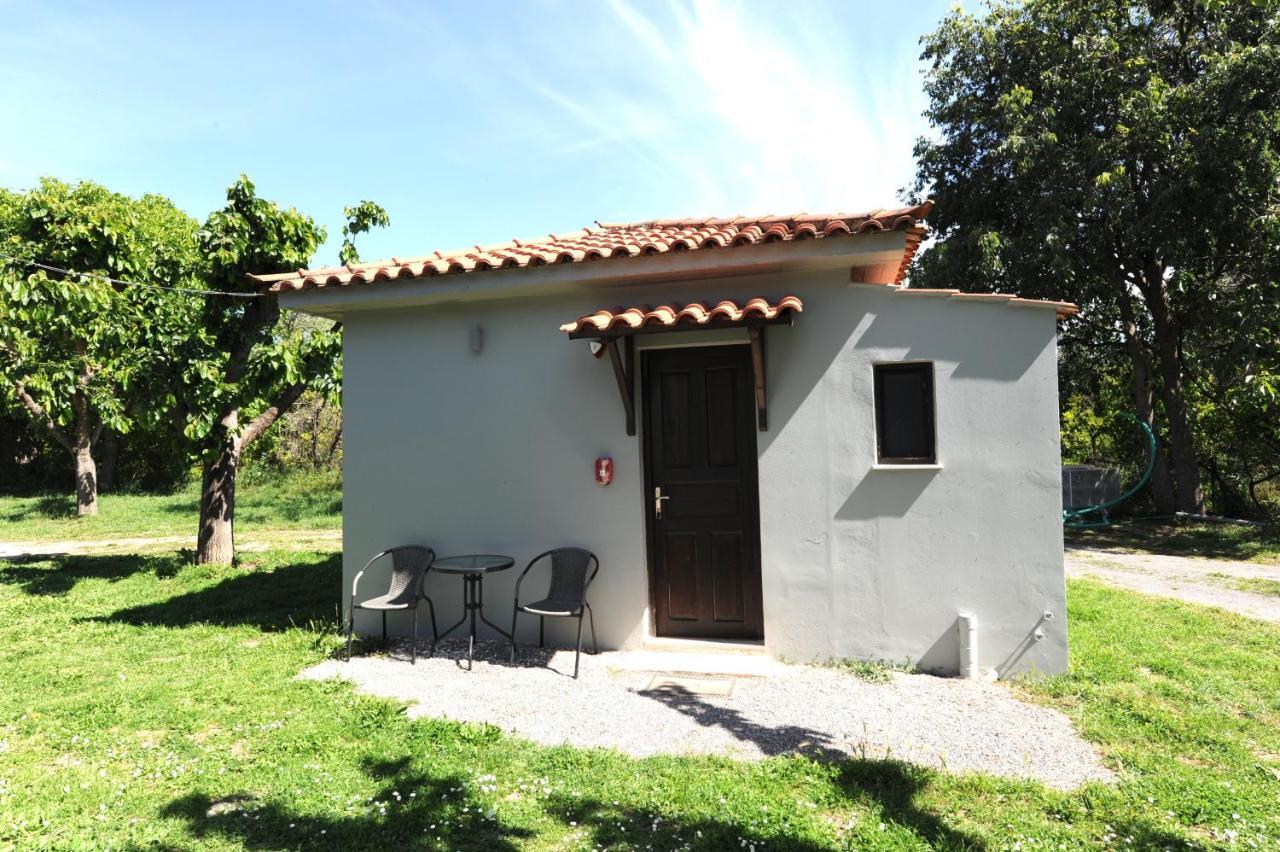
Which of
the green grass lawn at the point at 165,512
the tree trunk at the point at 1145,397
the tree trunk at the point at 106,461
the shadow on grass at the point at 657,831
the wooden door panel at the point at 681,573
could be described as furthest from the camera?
the tree trunk at the point at 106,461

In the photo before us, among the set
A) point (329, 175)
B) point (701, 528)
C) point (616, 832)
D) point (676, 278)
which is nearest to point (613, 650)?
point (701, 528)

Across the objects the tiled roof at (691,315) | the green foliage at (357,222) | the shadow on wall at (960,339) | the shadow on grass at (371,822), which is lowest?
the shadow on grass at (371,822)

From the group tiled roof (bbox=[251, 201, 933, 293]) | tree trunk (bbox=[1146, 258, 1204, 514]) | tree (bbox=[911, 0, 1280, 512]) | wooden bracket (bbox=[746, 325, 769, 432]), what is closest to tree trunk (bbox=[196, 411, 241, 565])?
tiled roof (bbox=[251, 201, 933, 293])

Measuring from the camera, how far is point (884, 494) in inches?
206

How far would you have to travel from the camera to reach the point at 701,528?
5668 millimetres

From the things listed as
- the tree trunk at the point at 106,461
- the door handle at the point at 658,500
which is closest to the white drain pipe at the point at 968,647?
the door handle at the point at 658,500

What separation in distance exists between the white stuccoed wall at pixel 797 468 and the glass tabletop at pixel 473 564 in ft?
0.57

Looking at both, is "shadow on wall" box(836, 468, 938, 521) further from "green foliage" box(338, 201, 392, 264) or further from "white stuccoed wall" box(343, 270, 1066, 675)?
"green foliage" box(338, 201, 392, 264)

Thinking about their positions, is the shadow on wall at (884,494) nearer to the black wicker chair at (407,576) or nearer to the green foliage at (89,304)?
the black wicker chair at (407,576)

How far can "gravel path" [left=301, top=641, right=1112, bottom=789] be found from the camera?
3842 millimetres

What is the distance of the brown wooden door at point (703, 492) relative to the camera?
18.3 feet

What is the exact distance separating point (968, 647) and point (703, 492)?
2222 millimetres

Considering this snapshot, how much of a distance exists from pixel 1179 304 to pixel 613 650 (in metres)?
13.8

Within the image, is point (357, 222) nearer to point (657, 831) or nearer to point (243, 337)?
point (243, 337)
